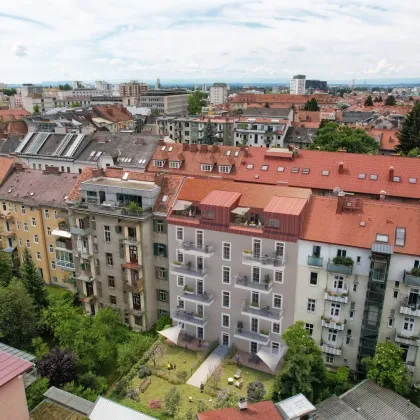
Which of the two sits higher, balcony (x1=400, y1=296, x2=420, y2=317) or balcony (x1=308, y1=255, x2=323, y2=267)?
balcony (x1=308, y1=255, x2=323, y2=267)

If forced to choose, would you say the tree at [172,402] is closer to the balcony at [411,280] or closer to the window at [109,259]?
the window at [109,259]

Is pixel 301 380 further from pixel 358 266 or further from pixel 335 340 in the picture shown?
pixel 358 266

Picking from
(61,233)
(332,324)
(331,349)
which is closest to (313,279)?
(332,324)

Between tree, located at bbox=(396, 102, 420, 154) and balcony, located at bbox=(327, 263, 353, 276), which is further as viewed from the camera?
tree, located at bbox=(396, 102, 420, 154)

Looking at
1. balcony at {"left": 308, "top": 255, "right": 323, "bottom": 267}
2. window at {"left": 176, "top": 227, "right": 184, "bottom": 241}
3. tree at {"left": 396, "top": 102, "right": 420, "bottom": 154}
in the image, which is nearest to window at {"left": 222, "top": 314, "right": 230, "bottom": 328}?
window at {"left": 176, "top": 227, "right": 184, "bottom": 241}

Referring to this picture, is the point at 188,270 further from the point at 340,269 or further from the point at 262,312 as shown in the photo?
the point at 340,269

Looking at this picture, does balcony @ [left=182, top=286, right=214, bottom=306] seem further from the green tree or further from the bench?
the green tree
